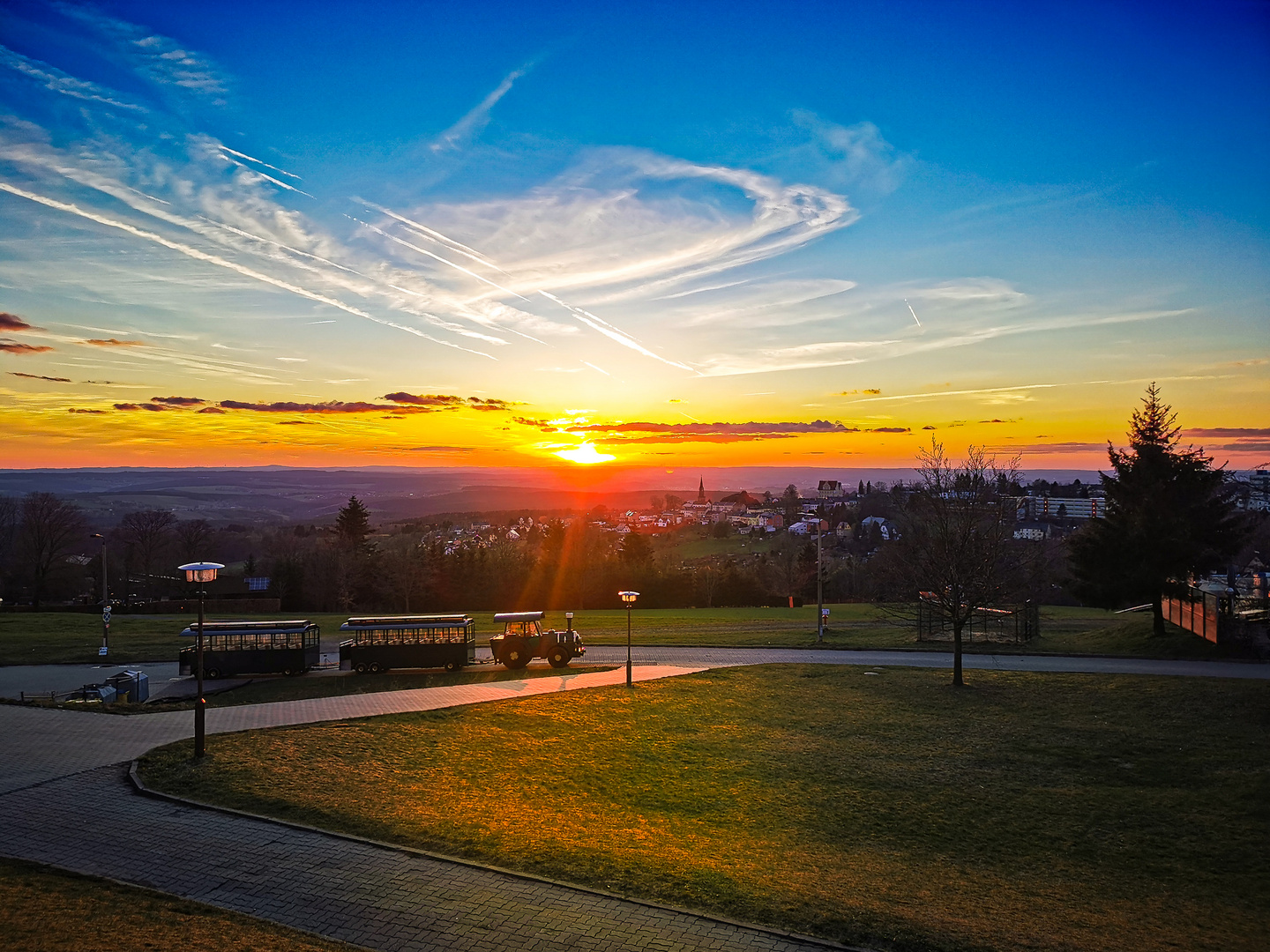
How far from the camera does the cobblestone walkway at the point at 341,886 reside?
330 inches

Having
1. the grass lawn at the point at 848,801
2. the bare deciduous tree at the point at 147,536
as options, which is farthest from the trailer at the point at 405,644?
the bare deciduous tree at the point at 147,536

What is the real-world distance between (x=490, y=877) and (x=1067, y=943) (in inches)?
272

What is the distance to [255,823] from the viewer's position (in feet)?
37.8

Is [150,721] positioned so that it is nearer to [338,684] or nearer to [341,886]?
[338,684]

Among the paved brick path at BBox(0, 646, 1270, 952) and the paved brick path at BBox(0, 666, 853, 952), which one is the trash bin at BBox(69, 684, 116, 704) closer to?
the paved brick path at BBox(0, 646, 1270, 952)

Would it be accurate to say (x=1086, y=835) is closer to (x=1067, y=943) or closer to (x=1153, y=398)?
(x=1067, y=943)

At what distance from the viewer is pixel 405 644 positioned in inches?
1085

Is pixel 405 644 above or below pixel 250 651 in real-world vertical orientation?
above

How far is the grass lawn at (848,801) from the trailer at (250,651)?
10.6 meters

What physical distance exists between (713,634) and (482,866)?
28.3 meters

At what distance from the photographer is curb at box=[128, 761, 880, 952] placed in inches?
336

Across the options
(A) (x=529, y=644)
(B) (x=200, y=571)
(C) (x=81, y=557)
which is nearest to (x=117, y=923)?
(B) (x=200, y=571)

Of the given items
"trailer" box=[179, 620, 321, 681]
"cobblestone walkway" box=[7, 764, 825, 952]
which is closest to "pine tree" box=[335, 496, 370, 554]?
"trailer" box=[179, 620, 321, 681]

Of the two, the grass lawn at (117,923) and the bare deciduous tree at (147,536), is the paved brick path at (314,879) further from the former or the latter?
the bare deciduous tree at (147,536)
